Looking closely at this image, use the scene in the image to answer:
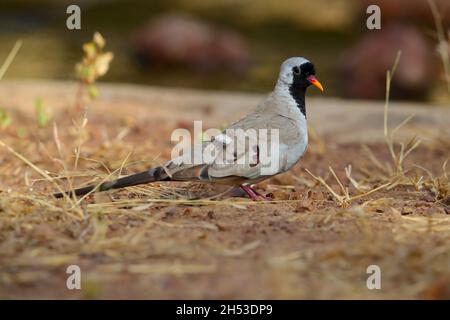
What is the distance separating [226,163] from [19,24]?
11.9m

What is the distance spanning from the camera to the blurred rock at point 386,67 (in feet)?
36.1

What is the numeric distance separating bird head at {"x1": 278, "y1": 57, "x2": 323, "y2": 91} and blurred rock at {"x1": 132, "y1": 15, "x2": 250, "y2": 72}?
7.87 meters

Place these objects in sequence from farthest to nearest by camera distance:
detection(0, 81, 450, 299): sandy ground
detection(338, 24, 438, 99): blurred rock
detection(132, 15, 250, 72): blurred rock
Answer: detection(132, 15, 250, 72): blurred rock
detection(338, 24, 438, 99): blurred rock
detection(0, 81, 450, 299): sandy ground

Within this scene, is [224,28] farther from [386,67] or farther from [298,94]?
[298,94]

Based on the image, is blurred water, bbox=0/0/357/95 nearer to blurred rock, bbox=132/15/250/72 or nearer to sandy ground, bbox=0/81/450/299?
blurred rock, bbox=132/15/250/72

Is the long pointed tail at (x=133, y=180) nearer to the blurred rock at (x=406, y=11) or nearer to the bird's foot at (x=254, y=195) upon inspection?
the bird's foot at (x=254, y=195)

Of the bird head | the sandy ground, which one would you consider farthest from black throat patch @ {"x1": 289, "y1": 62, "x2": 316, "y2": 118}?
the sandy ground

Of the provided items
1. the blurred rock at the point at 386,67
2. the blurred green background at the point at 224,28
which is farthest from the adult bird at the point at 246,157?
the blurred rock at the point at 386,67

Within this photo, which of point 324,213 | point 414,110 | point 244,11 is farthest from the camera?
point 244,11

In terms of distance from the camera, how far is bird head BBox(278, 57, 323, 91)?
445cm

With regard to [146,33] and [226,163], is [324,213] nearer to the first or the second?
[226,163]

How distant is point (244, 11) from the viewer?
16.2m

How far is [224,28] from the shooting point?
48.5ft

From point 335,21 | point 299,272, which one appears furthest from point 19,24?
point 299,272
